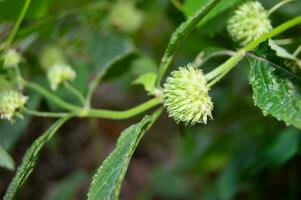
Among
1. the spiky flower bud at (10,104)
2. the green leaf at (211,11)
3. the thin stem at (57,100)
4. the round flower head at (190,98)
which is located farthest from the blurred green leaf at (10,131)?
the round flower head at (190,98)

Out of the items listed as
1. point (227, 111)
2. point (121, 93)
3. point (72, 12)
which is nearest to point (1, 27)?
point (72, 12)

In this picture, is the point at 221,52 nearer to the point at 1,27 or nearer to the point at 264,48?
the point at 264,48

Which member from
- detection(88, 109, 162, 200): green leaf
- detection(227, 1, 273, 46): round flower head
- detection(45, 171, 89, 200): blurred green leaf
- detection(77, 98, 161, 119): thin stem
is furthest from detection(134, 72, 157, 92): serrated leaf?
detection(45, 171, 89, 200): blurred green leaf

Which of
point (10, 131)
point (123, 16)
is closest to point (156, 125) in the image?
point (123, 16)

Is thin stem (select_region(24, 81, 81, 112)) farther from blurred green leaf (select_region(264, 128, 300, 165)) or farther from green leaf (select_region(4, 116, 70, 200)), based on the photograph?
blurred green leaf (select_region(264, 128, 300, 165))

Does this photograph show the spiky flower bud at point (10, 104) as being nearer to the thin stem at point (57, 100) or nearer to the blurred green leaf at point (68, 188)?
the thin stem at point (57, 100)

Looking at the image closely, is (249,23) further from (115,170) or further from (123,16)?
(123,16)
